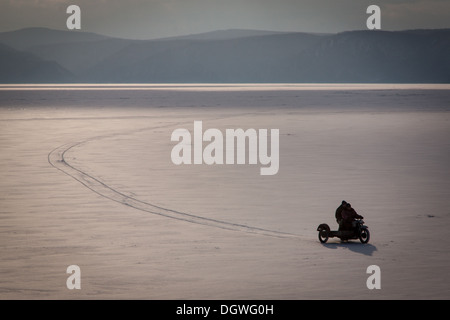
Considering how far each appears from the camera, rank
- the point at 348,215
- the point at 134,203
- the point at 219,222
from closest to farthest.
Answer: the point at 348,215
the point at 219,222
the point at 134,203

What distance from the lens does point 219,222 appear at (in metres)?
14.2

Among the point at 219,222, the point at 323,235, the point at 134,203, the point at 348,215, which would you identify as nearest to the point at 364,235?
the point at 348,215

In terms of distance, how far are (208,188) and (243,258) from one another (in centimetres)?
708

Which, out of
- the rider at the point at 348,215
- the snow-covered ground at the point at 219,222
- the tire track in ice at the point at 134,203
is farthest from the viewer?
the tire track in ice at the point at 134,203

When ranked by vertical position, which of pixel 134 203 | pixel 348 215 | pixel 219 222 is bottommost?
pixel 219 222

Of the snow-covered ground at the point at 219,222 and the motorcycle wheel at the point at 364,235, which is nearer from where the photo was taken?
the snow-covered ground at the point at 219,222

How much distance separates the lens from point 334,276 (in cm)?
1029

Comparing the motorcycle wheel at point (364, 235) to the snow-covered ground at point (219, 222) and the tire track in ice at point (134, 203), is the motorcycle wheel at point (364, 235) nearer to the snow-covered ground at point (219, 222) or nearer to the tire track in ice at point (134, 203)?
the snow-covered ground at point (219, 222)

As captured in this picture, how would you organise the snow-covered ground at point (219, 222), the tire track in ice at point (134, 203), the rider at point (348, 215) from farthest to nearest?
the tire track in ice at point (134, 203) → the rider at point (348, 215) → the snow-covered ground at point (219, 222)

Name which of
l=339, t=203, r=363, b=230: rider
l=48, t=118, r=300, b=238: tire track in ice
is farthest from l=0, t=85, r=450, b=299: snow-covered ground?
l=339, t=203, r=363, b=230: rider

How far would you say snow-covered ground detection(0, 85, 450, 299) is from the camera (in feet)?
32.8

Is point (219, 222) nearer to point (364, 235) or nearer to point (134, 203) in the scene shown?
point (134, 203)

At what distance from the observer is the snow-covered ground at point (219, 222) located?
999 centimetres

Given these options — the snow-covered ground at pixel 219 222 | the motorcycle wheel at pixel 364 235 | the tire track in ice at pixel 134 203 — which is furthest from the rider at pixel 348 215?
the tire track in ice at pixel 134 203
